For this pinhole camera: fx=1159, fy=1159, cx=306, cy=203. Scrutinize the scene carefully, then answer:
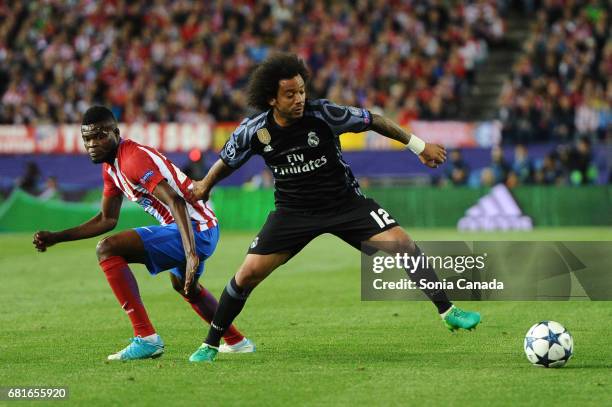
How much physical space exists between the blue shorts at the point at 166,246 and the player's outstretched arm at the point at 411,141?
170cm

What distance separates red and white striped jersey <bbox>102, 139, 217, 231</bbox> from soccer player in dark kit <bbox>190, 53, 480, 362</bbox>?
0.38 meters

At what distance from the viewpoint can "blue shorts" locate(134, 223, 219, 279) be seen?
29.5ft

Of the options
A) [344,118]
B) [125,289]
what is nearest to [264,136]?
[344,118]

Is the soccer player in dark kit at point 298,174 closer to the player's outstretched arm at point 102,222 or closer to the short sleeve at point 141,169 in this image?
the short sleeve at point 141,169

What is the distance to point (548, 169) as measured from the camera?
26.4 meters

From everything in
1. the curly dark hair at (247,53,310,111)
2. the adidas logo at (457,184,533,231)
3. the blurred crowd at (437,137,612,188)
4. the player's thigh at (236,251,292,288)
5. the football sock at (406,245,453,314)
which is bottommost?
the adidas logo at (457,184,533,231)

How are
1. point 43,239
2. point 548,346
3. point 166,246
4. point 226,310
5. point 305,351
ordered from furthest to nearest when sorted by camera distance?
point 305,351 → point 43,239 → point 166,246 → point 226,310 → point 548,346

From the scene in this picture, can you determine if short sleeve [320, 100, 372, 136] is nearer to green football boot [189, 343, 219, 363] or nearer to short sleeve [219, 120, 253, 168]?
short sleeve [219, 120, 253, 168]

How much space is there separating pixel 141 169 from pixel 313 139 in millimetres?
1360

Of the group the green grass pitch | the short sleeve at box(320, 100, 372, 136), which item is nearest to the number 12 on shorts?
the short sleeve at box(320, 100, 372, 136)

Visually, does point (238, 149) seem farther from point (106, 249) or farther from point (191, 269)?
point (106, 249)

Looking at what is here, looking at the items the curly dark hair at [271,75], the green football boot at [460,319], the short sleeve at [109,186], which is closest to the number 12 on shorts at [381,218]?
the green football boot at [460,319]

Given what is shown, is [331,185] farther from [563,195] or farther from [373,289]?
[563,195]

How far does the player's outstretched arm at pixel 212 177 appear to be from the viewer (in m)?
8.58
